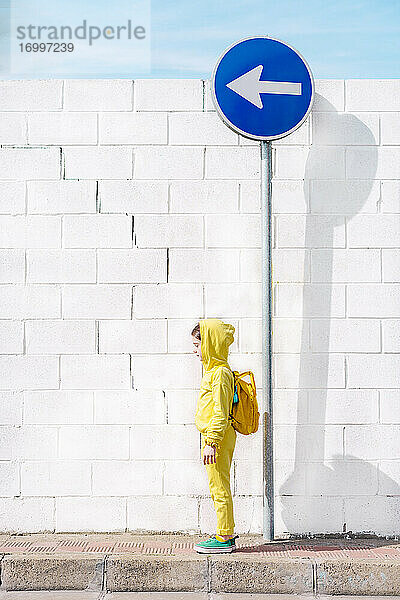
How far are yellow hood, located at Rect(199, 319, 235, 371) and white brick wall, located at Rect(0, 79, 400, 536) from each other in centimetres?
36

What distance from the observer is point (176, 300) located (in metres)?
6.00

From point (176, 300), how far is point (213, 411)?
0.86m

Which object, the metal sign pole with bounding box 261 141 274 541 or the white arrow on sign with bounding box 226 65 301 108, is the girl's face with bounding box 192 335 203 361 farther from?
the white arrow on sign with bounding box 226 65 301 108

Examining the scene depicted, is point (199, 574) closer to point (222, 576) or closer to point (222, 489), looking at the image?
point (222, 576)

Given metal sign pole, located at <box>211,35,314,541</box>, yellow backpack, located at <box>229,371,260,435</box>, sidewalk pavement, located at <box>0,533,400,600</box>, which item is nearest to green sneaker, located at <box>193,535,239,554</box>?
sidewalk pavement, located at <box>0,533,400,600</box>

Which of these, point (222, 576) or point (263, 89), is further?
point (263, 89)

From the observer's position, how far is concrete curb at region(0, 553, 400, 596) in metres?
5.29

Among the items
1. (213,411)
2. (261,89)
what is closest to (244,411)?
(213,411)

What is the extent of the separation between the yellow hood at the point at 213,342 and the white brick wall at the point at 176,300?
1.17ft

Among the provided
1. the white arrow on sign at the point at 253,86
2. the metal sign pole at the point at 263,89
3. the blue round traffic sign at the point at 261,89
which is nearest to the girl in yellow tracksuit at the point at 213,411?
the metal sign pole at the point at 263,89

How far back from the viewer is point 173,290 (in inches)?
236

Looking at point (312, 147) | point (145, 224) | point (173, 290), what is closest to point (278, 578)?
point (173, 290)

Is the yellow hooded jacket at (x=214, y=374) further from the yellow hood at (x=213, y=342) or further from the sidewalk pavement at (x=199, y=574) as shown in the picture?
the sidewalk pavement at (x=199, y=574)

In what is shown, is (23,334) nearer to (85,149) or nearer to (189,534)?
(85,149)
